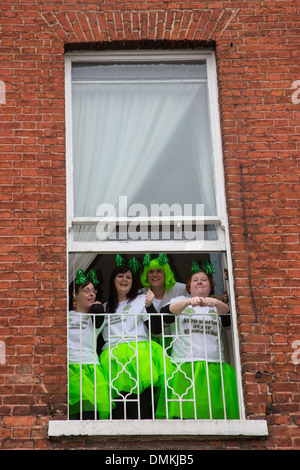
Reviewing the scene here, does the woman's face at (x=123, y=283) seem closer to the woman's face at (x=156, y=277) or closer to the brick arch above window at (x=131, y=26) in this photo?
the woman's face at (x=156, y=277)

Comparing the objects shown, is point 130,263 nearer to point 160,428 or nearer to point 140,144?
point 140,144

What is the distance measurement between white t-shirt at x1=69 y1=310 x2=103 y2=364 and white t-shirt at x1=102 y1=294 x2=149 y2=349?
0.12 metres

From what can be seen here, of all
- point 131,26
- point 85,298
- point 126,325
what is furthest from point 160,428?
point 131,26

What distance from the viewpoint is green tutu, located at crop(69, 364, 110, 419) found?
326 inches

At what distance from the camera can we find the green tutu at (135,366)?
8.31 meters

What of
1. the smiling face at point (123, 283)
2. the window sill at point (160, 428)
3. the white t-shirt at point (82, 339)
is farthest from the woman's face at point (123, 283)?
the window sill at point (160, 428)

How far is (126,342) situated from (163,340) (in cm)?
35

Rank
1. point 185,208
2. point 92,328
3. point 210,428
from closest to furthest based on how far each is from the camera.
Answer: point 210,428 < point 92,328 < point 185,208

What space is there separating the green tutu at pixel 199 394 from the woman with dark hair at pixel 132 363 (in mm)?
121

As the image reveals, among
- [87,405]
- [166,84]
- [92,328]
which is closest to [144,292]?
[92,328]

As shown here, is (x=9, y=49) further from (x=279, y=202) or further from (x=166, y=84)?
(x=279, y=202)

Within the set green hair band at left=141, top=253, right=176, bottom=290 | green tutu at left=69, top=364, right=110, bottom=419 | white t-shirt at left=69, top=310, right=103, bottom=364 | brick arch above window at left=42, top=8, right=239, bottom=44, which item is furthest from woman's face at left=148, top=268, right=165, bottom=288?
brick arch above window at left=42, top=8, right=239, bottom=44

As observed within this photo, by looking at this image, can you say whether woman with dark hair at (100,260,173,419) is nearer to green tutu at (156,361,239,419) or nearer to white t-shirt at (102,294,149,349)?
white t-shirt at (102,294,149,349)

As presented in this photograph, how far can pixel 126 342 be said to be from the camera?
8445 mm
